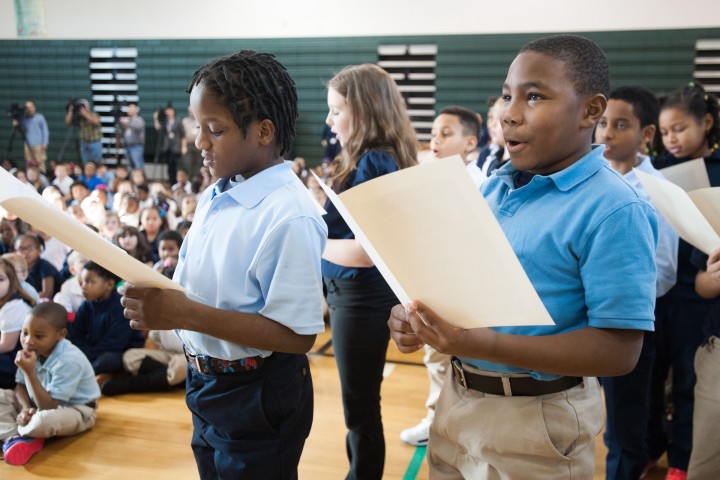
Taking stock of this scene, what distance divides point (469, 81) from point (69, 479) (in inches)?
342

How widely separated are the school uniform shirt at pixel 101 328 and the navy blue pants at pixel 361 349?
1893mm

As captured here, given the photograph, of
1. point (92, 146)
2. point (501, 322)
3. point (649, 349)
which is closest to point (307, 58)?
point (92, 146)

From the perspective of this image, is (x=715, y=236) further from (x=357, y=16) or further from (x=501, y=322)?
(x=357, y=16)

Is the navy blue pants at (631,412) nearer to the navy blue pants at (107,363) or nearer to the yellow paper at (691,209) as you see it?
the yellow paper at (691,209)

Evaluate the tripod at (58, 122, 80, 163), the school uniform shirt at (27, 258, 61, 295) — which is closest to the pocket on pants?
the school uniform shirt at (27, 258, 61, 295)

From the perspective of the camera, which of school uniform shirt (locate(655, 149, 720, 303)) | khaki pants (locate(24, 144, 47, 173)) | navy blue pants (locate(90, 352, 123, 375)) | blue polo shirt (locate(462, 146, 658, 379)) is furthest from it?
khaki pants (locate(24, 144, 47, 173))

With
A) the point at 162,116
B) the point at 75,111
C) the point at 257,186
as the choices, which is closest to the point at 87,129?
the point at 75,111

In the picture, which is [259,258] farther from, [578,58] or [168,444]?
[168,444]

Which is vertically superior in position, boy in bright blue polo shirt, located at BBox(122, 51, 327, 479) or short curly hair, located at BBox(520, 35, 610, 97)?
short curly hair, located at BBox(520, 35, 610, 97)

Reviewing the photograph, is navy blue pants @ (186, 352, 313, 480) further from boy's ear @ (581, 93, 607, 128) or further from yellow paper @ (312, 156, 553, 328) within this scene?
boy's ear @ (581, 93, 607, 128)

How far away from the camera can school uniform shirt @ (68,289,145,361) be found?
133 inches

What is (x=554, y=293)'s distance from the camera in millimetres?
970

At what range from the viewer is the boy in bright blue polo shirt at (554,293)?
0.90 m

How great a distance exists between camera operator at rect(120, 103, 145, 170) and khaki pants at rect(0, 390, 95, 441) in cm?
851
